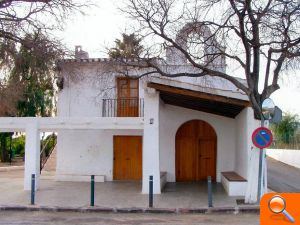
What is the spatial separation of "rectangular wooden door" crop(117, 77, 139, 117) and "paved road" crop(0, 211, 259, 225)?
28.0 feet

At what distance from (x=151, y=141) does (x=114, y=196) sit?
7.83ft

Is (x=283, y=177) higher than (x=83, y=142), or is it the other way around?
(x=83, y=142)

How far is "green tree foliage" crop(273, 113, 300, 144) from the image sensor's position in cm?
2984

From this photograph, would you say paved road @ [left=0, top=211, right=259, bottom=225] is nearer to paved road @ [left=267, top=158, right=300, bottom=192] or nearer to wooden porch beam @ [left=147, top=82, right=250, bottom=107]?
wooden porch beam @ [left=147, top=82, right=250, bottom=107]

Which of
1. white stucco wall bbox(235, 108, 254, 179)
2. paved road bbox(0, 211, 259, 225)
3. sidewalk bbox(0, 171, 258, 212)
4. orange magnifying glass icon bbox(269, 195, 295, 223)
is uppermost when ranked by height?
white stucco wall bbox(235, 108, 254, 179)

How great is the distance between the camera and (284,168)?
2702cm

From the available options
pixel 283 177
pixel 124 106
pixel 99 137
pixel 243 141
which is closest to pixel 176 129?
pixel 124 106

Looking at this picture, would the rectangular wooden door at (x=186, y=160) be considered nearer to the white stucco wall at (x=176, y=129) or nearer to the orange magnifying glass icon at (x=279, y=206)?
the white stucco wall at (x=176, y=129)

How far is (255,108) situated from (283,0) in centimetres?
314

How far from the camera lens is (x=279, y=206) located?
3.76 metres

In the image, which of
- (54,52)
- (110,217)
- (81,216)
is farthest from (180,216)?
(54,52)

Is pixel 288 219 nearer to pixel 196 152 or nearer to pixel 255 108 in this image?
pixel 255 108

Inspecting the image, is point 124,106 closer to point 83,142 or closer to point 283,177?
point 83,142

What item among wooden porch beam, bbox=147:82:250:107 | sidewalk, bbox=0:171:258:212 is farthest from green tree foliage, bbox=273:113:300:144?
wooden porch beam, bbox=147:82:250:107
